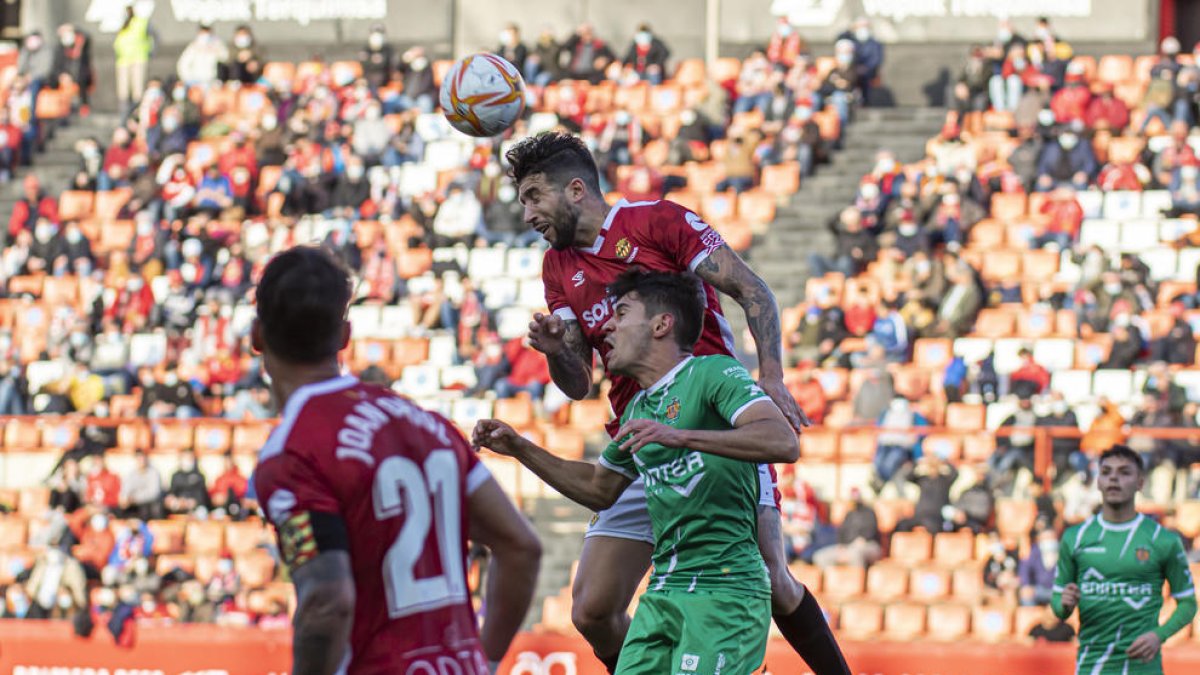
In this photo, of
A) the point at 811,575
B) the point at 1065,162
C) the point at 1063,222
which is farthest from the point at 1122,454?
the point at 1065,162

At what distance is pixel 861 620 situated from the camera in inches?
611

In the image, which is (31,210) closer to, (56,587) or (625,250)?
(56,587)

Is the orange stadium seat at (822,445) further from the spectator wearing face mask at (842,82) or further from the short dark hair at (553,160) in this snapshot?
the short dark hair at (553,160)

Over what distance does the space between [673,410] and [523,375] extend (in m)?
13.0

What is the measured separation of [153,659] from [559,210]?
8.71 m

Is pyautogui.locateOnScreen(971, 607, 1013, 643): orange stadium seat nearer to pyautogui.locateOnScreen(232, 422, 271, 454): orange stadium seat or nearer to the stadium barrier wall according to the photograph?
the stadium barrier wall

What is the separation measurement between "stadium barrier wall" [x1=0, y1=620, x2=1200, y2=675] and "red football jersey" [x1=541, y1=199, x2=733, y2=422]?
17.2ft

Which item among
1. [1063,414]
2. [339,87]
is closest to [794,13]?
[339,87]

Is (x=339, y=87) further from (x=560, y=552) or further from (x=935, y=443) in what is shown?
(x=935, y=443)

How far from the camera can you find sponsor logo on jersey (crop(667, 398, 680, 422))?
5965 mm

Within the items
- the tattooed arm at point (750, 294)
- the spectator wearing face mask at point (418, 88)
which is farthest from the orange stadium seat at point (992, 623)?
the spectator wearing face mask at point (418, 88)

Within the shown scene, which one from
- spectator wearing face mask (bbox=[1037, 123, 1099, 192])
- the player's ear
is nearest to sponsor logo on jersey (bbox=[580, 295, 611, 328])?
the player's ear

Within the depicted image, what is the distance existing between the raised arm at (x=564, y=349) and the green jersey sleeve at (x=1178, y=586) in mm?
3990

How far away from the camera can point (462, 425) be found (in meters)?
18.4
